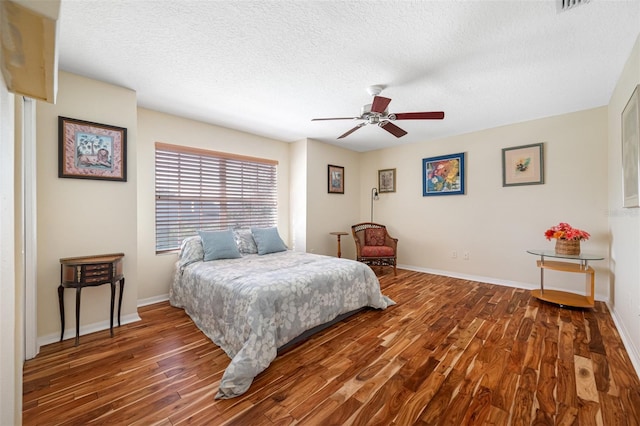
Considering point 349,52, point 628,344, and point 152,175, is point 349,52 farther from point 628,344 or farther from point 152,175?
point 628,344

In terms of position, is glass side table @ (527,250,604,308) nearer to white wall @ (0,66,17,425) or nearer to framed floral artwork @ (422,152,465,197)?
framed floral artwork @ (422,152,465,197)

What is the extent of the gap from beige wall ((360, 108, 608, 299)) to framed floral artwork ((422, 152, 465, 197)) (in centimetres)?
10

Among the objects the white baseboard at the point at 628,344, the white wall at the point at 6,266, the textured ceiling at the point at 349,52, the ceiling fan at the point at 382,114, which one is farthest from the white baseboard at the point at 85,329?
the white baseboard at the point at 628,344

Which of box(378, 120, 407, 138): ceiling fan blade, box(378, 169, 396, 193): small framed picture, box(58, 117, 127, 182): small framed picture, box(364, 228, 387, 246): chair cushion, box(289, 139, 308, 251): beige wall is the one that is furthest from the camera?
box(378, 169, 396, 193): small framed picture

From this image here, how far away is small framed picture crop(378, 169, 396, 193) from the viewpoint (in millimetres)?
5320

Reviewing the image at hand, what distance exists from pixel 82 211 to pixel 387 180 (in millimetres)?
4702

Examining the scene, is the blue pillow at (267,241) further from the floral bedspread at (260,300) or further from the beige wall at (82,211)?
the beige wall at (82,211)

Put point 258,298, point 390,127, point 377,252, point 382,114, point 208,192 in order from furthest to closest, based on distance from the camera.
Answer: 1. point 377,252
2. point 208,192
3. point 390,127
4. point 382,114
5. point 258,298

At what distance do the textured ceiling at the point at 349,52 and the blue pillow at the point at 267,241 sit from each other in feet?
5.42

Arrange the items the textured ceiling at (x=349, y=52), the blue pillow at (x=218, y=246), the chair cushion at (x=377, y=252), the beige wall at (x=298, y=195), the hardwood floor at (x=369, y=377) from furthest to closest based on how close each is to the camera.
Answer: the beige wall at (x=298, y=195)
the chair cushion at (x=377, y=252)
the blue pillow at (x=218, y=246)
the textured ceiling at (x=349, y=52)
the hardwood floor at (x=369, y=377)

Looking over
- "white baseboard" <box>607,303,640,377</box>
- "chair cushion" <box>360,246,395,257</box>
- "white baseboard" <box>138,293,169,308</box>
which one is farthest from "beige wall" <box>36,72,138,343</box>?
"white baseboard" <box>607,303,640,377</box>

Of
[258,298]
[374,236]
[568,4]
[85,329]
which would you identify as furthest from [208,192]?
[568,4]

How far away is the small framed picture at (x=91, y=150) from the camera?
7.84 feet

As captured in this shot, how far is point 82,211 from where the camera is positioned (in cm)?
249
